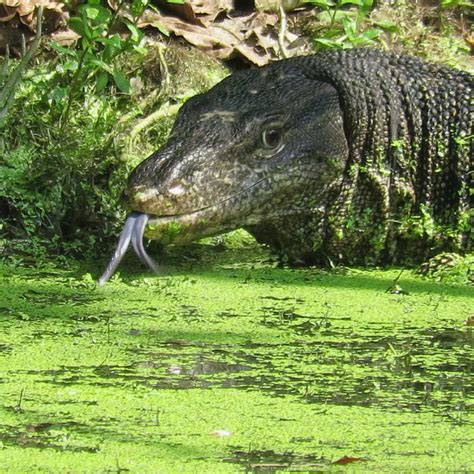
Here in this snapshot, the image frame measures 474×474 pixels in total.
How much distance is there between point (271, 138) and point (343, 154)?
363 millimetres

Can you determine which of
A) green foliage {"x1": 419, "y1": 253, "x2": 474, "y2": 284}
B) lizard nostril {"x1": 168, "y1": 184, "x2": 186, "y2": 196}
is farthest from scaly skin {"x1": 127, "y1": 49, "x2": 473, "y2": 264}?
lizard nostril {"x1": 168, "y1": 184, "x2": 186, "y2": 196}

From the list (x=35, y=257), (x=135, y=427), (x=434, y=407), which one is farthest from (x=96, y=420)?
(x=35, y=257)

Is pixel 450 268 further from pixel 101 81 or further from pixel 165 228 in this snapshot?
pixel 101 81

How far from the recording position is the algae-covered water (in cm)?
402

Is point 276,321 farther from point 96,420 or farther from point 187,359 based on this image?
point 96,420

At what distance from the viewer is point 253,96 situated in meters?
6.80

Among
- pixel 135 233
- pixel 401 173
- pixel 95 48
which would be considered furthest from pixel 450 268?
pixel 95 48

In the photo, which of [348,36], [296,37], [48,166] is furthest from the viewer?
[296,37]

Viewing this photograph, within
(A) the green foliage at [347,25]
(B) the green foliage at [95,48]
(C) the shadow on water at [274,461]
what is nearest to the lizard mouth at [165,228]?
(B) the green foliage at [95,48]

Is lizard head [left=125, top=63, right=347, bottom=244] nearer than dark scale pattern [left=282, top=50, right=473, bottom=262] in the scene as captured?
Yes

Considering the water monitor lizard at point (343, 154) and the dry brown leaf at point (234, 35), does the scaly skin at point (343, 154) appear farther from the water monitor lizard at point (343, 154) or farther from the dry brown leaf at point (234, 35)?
the dry brown leaf at point (234, 35)

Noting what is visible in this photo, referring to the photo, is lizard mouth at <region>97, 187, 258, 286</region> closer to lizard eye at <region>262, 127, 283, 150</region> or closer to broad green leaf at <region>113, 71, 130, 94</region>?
lizard eye at <region>262, 127, 283, 150</region>

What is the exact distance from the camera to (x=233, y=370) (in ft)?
16.2

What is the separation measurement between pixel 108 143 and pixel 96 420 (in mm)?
3406
